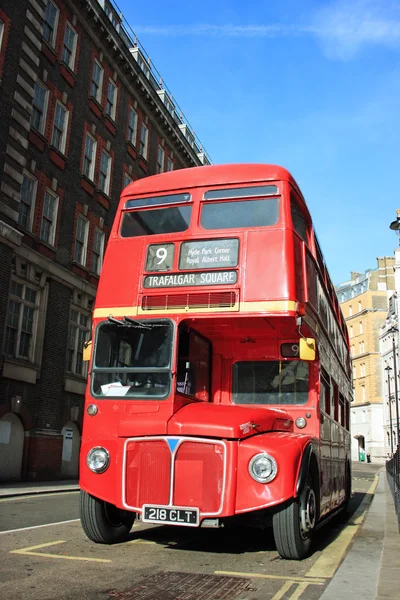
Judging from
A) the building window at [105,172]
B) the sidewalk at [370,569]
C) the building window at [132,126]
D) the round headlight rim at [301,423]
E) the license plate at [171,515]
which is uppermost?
the building window at [132,126]

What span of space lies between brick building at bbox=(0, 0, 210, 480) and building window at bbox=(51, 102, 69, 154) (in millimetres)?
40

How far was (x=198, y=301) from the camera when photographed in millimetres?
7070

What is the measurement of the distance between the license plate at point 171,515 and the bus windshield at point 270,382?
2223 mm

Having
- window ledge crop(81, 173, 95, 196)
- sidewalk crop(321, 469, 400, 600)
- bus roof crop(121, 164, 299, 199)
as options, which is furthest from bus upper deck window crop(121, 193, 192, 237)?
window ledge crop(81, 173, 95, 196)

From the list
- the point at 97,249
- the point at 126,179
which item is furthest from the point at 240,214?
the point at 126,179

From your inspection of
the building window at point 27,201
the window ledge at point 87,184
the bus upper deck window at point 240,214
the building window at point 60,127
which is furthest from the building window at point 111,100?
the bus upper deck window at point 240,214

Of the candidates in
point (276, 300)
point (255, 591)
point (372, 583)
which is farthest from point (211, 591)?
point (276, 300)

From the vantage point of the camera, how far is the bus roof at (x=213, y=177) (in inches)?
301

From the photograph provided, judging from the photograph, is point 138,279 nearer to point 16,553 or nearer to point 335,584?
point 16,553

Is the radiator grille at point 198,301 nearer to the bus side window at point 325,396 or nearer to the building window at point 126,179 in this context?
the bus side window at point 325,396

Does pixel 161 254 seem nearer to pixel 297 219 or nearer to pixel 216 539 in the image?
pixel 297 219

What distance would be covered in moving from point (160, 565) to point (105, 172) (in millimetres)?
21953

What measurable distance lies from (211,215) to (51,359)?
14650 mm

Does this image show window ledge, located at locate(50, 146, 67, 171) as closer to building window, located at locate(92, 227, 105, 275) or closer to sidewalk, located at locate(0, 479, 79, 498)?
building window, located at locate(92, 227, 105, 275)
